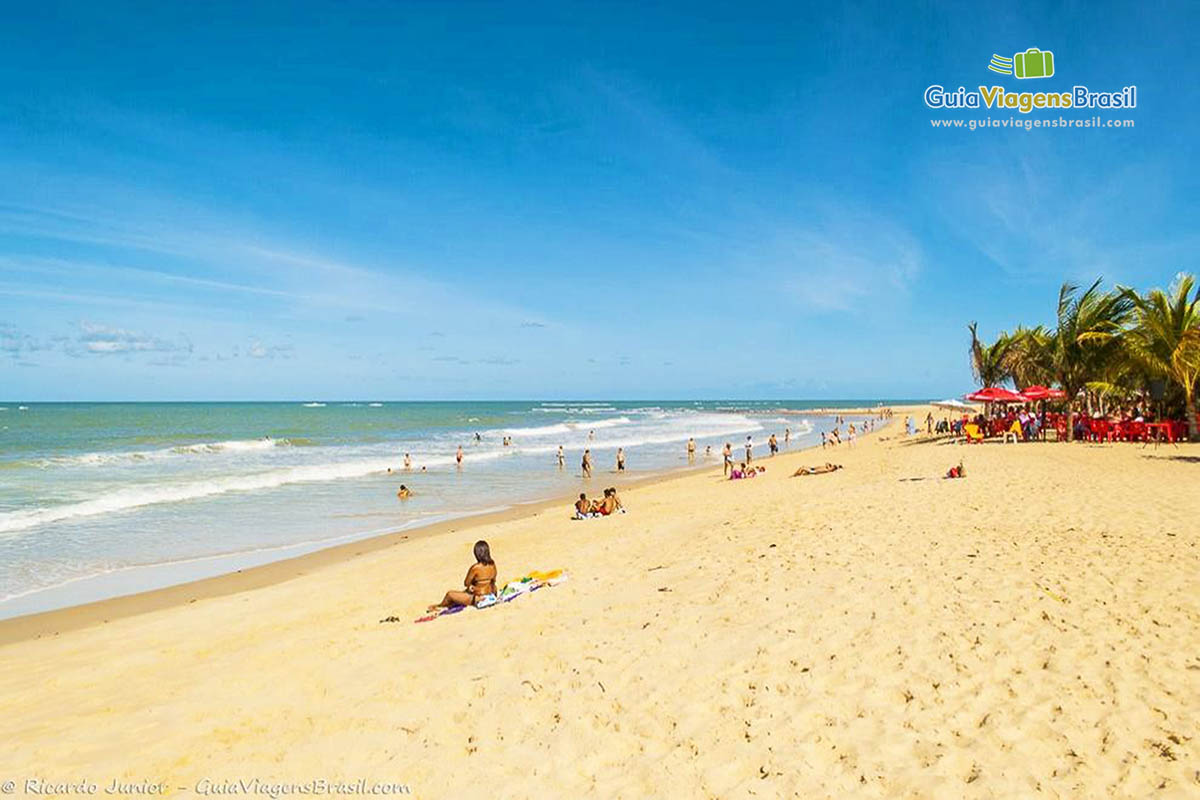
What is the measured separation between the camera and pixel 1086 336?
2194 cm

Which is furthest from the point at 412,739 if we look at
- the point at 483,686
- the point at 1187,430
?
the point at 1187,430

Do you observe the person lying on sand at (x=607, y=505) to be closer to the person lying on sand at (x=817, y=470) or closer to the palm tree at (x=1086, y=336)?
the person lying on sand at (x=817, y=470)

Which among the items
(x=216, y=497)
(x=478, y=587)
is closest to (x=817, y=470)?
(x=478, y=587)

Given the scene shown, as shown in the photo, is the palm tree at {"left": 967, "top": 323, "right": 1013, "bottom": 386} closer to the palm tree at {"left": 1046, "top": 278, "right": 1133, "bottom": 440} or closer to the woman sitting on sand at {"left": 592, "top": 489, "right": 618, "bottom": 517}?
the palm tree at {"left": 1046, "top": 278, "right": 1133, "bottom": 440}

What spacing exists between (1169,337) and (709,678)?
23.5 metres

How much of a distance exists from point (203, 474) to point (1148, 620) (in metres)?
30.5

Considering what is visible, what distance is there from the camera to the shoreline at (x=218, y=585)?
940 centimetres

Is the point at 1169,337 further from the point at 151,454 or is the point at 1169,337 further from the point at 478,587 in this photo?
the point at 151,454

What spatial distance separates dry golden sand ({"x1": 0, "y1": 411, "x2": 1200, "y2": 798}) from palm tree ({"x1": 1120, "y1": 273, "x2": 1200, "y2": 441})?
13914 millimetres

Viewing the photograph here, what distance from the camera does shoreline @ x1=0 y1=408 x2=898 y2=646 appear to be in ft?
30.9

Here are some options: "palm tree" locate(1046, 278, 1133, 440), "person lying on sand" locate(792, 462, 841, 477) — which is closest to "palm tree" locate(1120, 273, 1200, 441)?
"palm tree" locate(1046, 278, 1133, 440)

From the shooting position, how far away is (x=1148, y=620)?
5.80 meters

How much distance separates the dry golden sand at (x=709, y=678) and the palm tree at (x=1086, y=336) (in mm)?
15646

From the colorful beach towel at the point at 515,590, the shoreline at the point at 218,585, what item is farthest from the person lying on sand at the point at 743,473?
the colorful beach towel at the point at 515,590
